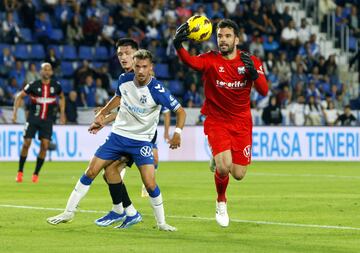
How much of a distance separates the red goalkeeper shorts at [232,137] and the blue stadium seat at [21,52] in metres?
18.8

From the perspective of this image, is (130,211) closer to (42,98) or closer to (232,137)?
(232,137)

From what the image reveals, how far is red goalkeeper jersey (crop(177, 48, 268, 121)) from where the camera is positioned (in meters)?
13.0

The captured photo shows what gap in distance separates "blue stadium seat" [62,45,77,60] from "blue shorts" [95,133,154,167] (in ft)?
66.5

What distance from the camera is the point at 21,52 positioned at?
31562 mm

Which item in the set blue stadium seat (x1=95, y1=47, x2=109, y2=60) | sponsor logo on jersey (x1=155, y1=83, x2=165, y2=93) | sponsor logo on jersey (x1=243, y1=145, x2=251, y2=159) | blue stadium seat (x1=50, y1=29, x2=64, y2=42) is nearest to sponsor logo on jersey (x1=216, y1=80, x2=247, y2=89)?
sponsor logo on jersey (x1=243, y1=145, x2=251, y2=159)

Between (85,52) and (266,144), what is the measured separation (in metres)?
6.24

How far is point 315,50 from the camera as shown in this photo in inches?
1443

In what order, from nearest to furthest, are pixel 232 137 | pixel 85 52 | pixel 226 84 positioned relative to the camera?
pixel 226 84, pixel 232 137, pixel 85 52

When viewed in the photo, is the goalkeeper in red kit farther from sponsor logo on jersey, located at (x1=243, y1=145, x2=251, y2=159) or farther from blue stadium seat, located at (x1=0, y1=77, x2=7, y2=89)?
blue stadium seat, located at (x1=0, y1=77, x2=7, y2=89)

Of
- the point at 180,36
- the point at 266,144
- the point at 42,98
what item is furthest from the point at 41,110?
the point at 266,144

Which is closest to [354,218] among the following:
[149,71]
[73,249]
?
[149,71]

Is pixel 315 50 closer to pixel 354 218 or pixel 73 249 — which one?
pixel 354 218

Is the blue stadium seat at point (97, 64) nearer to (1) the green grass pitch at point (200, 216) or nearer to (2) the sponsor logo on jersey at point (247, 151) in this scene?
(1) the green grass pitch at point (200, 216)

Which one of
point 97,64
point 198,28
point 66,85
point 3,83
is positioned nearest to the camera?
point 198,28
